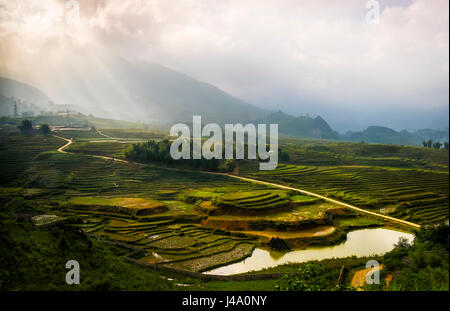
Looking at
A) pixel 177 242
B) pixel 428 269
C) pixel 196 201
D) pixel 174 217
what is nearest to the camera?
pixel 428 269

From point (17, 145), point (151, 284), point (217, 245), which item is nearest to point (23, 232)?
point (151, 284)

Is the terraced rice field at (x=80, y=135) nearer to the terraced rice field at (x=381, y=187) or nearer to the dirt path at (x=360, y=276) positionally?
the terraced rice field at (x=381, y=187)

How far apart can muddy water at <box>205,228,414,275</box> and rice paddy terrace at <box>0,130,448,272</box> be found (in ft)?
2.56

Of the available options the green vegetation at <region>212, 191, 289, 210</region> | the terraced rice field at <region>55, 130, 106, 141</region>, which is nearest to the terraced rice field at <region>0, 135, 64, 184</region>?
the terraced rice field at <region>55, 130, 106, 141</region>

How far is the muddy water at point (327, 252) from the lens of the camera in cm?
1842

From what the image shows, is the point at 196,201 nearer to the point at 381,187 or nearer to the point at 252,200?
the point at 252,200

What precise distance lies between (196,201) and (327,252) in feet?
50.6

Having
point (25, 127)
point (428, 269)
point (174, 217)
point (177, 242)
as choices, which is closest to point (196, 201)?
point (174, 217)

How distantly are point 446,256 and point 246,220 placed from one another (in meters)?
16.8

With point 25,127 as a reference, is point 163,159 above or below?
below

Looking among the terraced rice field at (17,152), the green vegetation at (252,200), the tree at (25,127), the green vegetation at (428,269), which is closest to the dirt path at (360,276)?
the green vegetation at (428,269)

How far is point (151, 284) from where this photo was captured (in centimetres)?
1310

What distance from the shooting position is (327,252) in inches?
834
